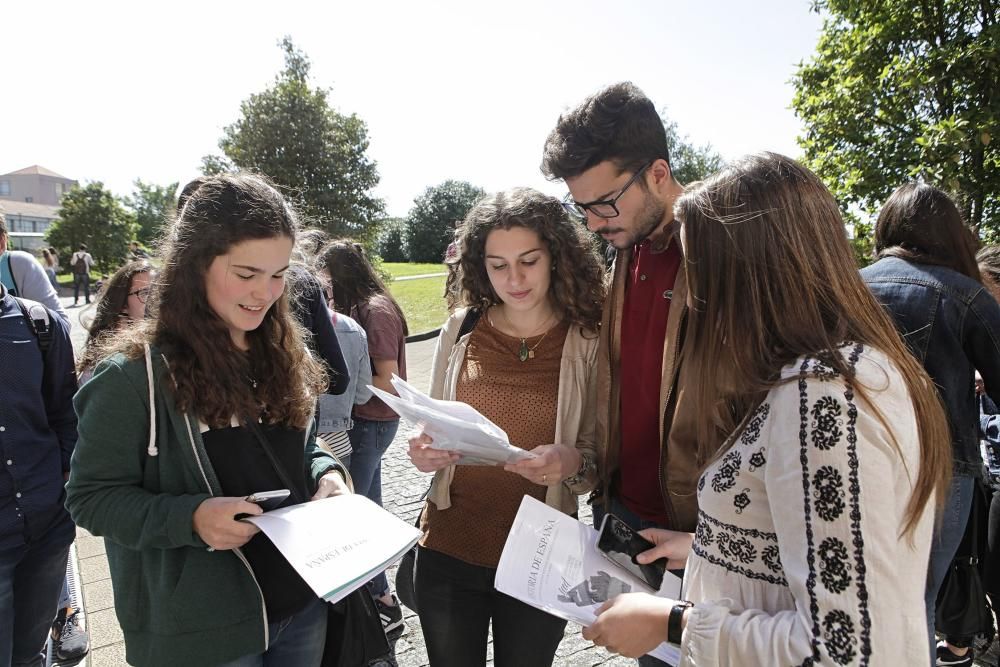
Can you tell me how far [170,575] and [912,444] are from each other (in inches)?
64.7

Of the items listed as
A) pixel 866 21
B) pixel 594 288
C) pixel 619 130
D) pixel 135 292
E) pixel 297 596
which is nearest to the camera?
pixel 297 596

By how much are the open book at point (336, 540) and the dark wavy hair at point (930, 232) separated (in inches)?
94.3

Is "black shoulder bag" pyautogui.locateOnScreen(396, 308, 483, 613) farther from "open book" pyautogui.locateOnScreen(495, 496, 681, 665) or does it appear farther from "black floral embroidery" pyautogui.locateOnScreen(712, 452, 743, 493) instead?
"black floral embroidery" pyautogui.locateOnScreen(712, 452, 743, 493)

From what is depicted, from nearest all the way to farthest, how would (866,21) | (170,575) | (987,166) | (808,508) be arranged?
(808,508) < (170,575) < (987,166) < (866,21)

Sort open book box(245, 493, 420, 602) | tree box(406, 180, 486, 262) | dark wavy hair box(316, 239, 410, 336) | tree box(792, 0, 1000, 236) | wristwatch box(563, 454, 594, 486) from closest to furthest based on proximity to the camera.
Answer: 1. open book box(245, 493, 420, 602)
2. wristwatch box(563, 454, 594, 486)
3. dark wavy hair box(316, 239, 410, 336)
4. tree box(792, 0, 1000, 236)
5. tree box(406, 180, 486, 262)

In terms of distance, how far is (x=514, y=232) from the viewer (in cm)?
217

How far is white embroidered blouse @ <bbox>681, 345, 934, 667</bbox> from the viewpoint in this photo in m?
0.95

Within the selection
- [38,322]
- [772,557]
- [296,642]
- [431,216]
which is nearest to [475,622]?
[296,642]

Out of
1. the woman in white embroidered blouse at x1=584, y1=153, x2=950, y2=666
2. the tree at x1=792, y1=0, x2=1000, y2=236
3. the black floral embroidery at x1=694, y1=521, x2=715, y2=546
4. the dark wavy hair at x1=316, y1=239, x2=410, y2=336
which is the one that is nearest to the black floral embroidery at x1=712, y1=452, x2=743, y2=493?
the woman in white embroidered blouse at x1=584, y1=153, x2=950, y2=666

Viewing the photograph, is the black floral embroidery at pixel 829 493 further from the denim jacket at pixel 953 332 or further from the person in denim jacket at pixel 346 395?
the person in denim jacket at pixel 346 395

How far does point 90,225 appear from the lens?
124 feet

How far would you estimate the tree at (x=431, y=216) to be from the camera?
48.6 metres

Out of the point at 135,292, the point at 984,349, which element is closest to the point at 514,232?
the point at 984,349

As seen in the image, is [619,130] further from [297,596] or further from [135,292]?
[135,292]
